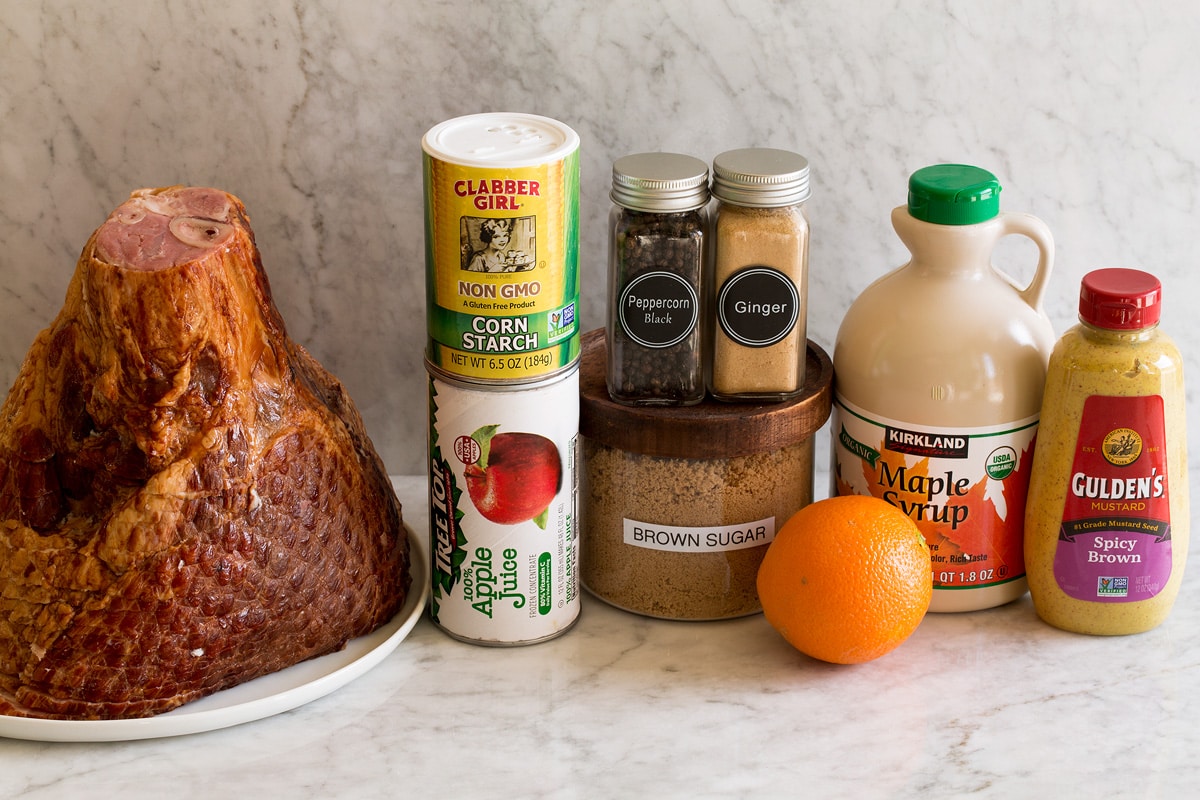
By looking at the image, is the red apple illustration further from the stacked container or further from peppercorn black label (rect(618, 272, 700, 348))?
peppercorn black label (rect(618, 272, 700, 348))

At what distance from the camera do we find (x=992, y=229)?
983mm

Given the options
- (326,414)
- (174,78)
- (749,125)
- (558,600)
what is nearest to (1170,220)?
(749,125)

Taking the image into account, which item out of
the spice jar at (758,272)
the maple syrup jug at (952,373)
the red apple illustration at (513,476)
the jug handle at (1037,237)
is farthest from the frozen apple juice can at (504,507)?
the jug handle at (1037,237)

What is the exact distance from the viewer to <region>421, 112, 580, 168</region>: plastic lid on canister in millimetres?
881

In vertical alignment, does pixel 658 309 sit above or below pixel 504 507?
above

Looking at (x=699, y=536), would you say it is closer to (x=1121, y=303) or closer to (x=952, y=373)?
(x=952, y=373)

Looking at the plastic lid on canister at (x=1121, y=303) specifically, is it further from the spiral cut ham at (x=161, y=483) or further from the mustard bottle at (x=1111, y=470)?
the spiral cut ham at (x=161, y=483)

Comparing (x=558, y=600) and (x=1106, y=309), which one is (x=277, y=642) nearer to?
(x=558, y=600)

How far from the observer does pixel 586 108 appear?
1.12 m

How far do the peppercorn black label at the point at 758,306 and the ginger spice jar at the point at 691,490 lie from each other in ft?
0.19

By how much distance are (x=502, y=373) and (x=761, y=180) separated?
23cm

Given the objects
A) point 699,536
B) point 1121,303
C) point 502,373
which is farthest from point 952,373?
point 502,373

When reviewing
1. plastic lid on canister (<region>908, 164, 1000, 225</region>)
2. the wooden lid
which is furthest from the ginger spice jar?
plastic lid on canister (<region>908, 164, 1000, 225</region>)

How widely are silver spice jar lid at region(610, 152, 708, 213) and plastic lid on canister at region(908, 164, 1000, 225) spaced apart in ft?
0.54
